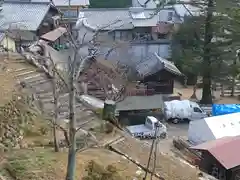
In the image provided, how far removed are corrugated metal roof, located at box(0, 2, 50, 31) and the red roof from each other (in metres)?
16.6

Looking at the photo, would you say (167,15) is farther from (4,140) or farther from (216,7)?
(4,140)

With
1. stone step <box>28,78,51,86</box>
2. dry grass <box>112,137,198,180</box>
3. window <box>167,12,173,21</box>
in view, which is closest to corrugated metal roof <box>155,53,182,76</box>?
window <box>167,12,173,21</box>

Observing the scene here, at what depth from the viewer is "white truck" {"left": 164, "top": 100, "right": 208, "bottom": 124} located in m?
20.1

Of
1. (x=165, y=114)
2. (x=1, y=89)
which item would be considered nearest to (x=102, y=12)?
(x=165, y=114)

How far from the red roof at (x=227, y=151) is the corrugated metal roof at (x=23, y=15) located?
16602 mm

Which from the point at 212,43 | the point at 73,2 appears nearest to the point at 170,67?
the point at 212,43

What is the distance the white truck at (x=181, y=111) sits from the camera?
790 inches

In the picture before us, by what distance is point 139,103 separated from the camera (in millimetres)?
20250

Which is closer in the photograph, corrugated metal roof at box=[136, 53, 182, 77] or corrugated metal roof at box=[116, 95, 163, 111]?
corrugated metal roof at box=[116, 95, 163, 111]

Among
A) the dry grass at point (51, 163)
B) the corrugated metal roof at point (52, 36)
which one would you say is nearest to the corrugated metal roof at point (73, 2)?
the corrugated metal roof at point (52, 36)

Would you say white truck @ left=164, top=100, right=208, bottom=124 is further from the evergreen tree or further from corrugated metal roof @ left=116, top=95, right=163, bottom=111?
the evergreen tree

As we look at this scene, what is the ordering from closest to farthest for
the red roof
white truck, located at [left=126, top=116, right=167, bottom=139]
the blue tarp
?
the red roof < white truck, located at [left=126, top=116, right=167, bottom=139] < the blue tarp

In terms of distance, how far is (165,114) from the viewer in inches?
796

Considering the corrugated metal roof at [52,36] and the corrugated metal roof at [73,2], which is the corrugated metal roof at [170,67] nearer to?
the corrugated metal roof at [52,36]
